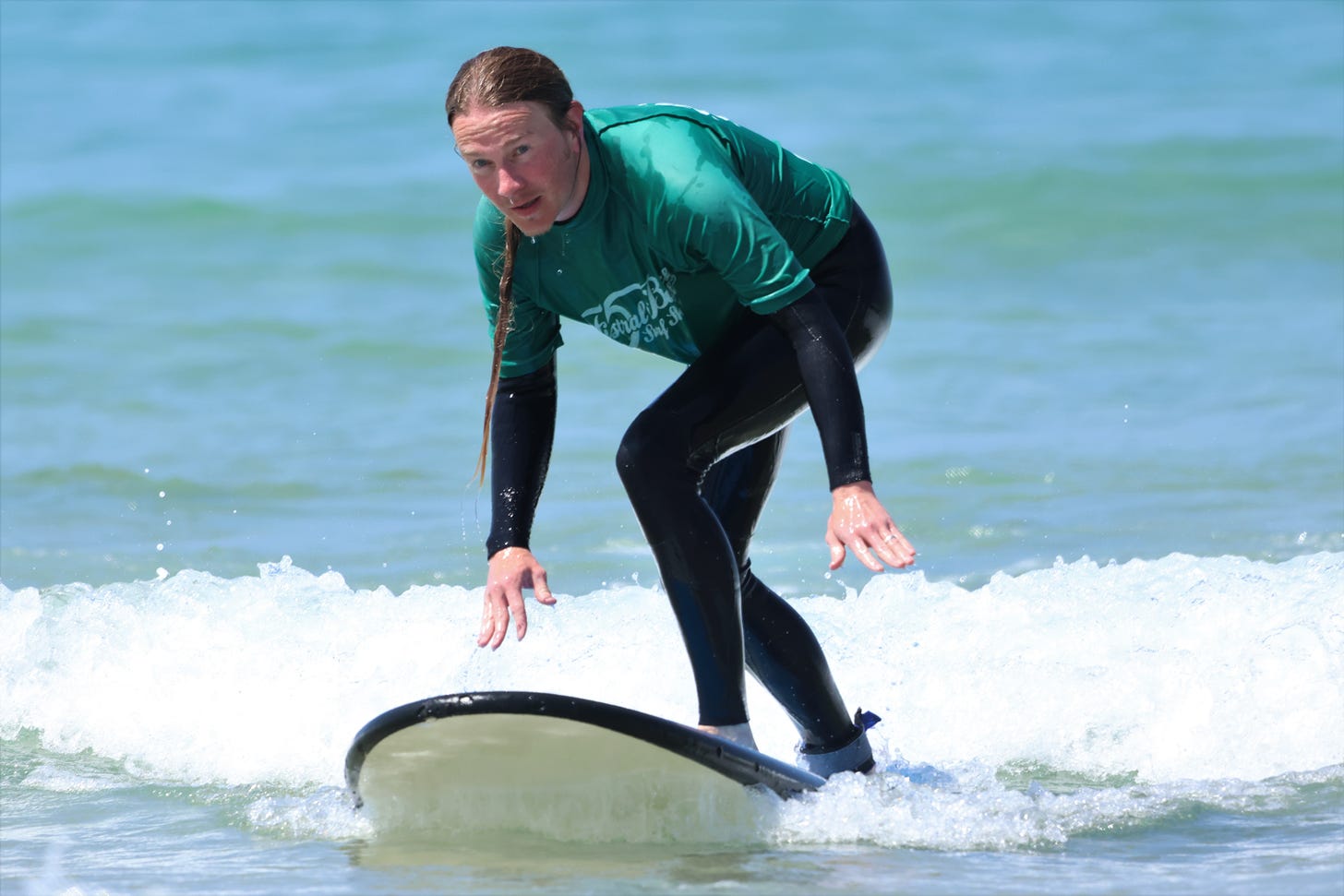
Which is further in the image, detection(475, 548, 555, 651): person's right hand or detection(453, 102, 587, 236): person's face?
detection(475, 548, 555, 651): person's right hand

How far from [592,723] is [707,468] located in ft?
1.97

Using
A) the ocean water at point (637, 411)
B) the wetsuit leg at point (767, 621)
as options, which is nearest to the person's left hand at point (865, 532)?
the ocean water at point (637, 411)

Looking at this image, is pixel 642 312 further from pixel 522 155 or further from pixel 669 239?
pixel 522 155

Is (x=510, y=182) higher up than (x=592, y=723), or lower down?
higher up

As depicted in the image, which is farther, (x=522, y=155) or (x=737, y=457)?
(x=737, y=457)

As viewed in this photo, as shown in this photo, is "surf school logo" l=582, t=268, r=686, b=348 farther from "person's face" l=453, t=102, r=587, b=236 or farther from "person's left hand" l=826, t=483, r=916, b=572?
"person's left hand" l=826, t=483, r=916, b=572

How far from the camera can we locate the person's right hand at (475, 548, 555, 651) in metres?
3.49

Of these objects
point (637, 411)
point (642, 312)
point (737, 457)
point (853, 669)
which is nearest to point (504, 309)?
point (642, 312)

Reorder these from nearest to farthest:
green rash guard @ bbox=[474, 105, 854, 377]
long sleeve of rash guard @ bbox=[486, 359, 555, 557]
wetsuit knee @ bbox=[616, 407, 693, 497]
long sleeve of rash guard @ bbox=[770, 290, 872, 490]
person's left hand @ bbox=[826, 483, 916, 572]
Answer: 1. person's left hand @ bbox=[826, 483, 916, 572]
2. long sleeve of rash guard @ bbox=[770, 290, 872, 490]
3. green rash guard @ bbox=[474, 105, 854, 377]
4. wetsuit knee @ bbox=[616, 407, 693, 497]
5. long sleeve of rash guard @ bbox=[486, 359, 555, 557]

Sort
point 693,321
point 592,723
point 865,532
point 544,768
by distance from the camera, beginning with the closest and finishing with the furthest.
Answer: point 865,532
point 592,723
point 544,768
point 693,321

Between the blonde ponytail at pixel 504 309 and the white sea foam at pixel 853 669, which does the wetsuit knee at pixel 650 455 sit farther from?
the white sea foam at pixel 853 669

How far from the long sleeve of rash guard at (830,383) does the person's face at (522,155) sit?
0.50 m

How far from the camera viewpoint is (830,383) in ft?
10.6

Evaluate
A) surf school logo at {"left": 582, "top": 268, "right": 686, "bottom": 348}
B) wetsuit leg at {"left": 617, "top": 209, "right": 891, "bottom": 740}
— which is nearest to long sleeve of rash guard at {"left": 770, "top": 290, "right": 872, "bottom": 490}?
wetsuit leg at {"left": 617, "top": 209, "right": 891, "bottom": 740}
